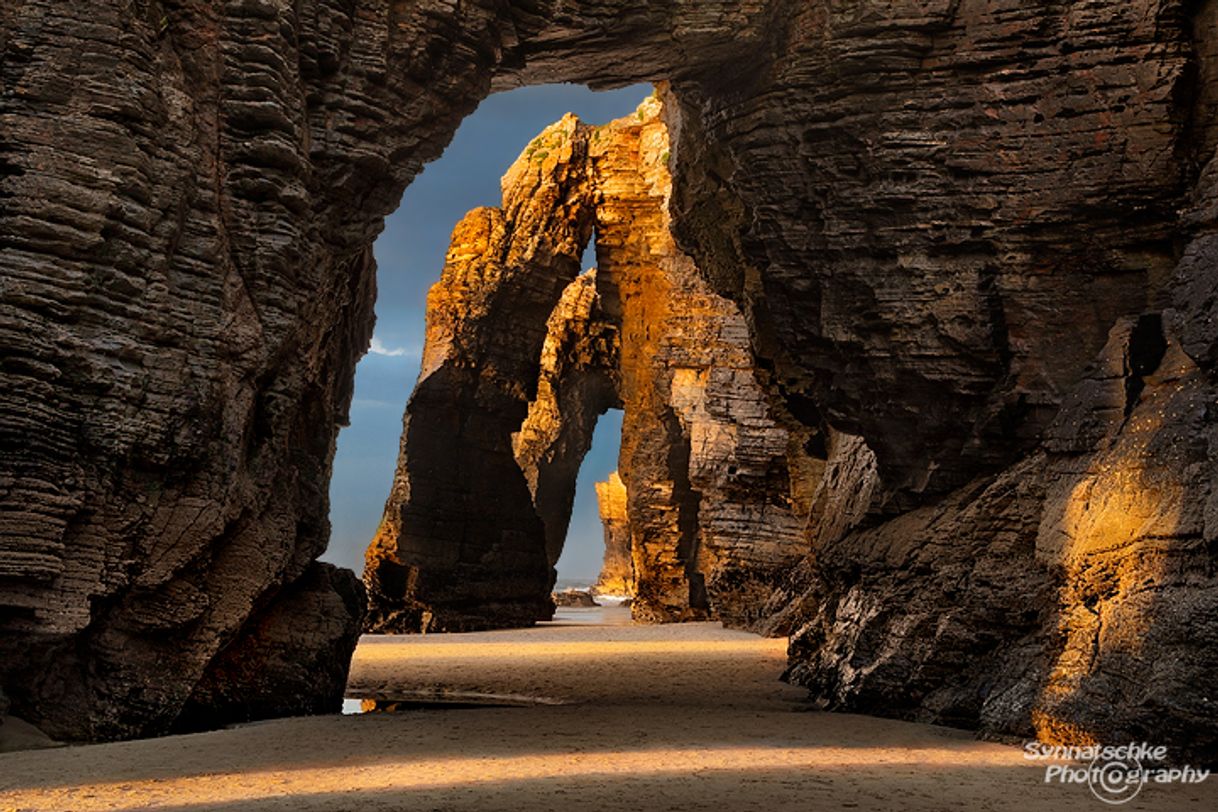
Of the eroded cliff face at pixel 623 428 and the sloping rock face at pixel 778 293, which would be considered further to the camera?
the eroded cliff face at pixel 623 428

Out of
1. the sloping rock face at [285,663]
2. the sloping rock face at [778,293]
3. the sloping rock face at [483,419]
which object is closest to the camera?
the sloping rock face at [778,293]

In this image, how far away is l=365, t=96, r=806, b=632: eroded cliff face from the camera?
90.8 ft

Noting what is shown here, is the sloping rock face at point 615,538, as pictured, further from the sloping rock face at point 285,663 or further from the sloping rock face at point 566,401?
the sloping rock face at point 285,663

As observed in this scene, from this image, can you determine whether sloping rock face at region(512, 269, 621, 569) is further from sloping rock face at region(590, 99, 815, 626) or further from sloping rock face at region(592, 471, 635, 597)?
sloping rock face at region(592, 471, 635, 597)

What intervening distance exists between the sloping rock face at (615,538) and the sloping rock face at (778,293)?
121ft

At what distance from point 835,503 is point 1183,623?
348 inches

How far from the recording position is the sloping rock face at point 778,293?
356 inches

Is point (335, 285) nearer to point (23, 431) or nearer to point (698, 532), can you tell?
point (23, 431)

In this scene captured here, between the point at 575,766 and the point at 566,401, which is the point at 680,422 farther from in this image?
the point at 575,766

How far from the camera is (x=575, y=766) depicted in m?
8.30

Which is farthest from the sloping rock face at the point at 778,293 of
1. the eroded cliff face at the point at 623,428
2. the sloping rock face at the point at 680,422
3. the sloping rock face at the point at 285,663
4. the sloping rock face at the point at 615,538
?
the sloping rock face at the point at 615,538

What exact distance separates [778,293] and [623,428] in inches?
824

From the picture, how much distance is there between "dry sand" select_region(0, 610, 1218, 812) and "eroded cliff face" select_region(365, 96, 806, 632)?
14210mm

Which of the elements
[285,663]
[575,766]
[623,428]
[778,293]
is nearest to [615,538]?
[623,428]
